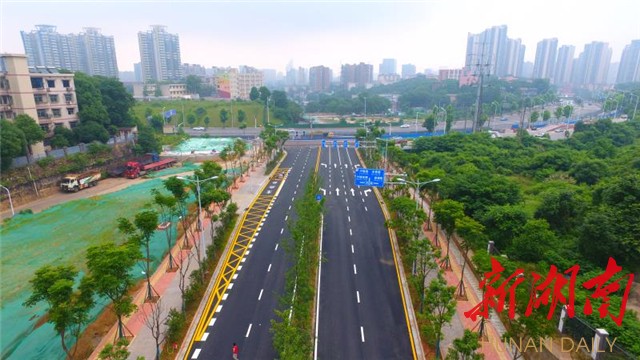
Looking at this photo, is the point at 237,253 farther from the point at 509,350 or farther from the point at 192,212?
the point at 509,350

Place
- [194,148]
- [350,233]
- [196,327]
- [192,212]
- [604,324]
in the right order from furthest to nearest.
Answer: [194,148], [192,212], [350,233], [196,327], [604,324]

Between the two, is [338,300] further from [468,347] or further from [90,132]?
[90,132]

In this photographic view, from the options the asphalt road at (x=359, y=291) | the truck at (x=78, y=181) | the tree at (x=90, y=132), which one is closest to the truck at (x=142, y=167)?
the truck at (x=78, y=181)

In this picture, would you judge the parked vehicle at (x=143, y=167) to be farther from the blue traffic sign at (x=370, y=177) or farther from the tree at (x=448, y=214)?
the tree at (x=448, y=214)

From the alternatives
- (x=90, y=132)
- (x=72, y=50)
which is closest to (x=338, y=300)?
(x=90, y=132)

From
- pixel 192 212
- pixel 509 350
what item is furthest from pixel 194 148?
pixel 509 350

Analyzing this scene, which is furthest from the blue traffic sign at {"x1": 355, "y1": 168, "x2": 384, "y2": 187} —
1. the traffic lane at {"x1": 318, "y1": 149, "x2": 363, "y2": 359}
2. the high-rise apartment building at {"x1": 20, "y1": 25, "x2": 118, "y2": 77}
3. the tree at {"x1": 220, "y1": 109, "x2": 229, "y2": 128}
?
the high-rise apartment building at {"x1": 20, "y1": 25, "x2": 118, "y2": 77}

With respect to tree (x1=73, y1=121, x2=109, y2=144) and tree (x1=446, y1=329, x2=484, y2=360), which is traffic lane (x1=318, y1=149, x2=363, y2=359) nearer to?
tree (x1=446, y1=329, x2=484, y2=360)
